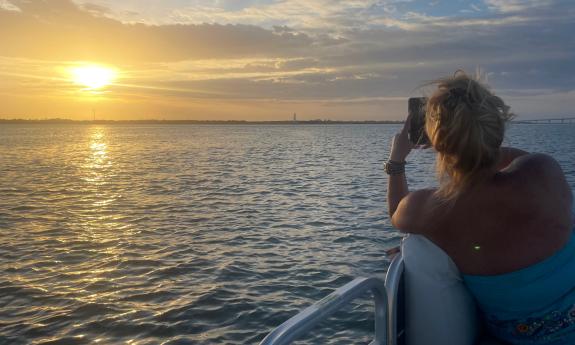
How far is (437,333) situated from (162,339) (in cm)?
601

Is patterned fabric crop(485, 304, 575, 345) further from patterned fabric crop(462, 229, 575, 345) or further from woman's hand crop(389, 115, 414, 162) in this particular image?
woman's hand crop(389, 115, 414, 162)

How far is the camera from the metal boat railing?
263cm

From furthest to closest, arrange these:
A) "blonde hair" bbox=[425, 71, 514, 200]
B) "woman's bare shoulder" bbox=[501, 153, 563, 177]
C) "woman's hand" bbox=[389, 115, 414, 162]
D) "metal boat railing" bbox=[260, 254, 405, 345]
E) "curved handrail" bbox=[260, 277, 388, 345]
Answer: "woman's hand" bbox=[389, 115, 414, 162], "woman's bare shoulder" bbox=[501, 153, 563, 177], "blonde hair" bbox=[425, 71, 514, 200], "metal boat railing" bbox=[260, 254, 405, 345], "curved handrail" bbox=[260, 277, 388, 345]

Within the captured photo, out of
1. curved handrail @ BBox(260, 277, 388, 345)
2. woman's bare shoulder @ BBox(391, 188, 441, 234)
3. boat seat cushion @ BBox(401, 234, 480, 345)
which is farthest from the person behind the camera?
boat seat cushion @ BBox(401, 234, 480, 345)

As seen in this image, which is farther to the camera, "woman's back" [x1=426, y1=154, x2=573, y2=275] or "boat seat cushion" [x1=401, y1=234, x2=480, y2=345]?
"boat seat cushion" [x1=401, y1=234, x2=480, y2=345]

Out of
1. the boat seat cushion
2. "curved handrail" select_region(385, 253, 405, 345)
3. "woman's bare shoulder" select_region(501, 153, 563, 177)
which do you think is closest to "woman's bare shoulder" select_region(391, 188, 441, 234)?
the boat seat cushion

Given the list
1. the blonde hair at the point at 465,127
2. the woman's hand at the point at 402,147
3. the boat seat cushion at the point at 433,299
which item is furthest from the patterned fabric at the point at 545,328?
the woman's hand at the point at 402,147

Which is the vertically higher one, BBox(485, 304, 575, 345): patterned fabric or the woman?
the woman

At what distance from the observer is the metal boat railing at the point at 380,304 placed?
8.62 feet

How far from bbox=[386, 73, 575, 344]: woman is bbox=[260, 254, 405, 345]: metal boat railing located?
0.46m

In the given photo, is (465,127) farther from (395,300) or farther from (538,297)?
(395,300)

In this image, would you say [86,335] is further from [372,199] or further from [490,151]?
[372,199]

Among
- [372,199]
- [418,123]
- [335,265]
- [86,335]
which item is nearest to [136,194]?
[372,199]

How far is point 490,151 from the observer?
288 cm
